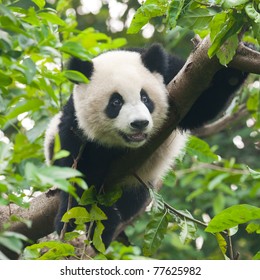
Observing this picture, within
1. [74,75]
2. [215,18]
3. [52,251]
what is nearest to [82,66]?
[74,75]

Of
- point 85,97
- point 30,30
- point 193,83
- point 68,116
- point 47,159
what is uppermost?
point 30,30

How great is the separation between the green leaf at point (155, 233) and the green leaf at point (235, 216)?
2.58ft

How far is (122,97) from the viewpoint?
444cm

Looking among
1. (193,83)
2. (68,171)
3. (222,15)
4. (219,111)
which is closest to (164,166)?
(219,111)

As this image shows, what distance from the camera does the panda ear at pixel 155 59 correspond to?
4.67 metres

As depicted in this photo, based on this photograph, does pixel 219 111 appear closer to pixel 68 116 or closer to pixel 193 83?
pixel 193 83

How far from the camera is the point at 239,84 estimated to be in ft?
14.3

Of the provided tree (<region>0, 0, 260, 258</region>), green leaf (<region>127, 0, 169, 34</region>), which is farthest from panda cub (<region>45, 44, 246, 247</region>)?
green leaf (<region>127, 0, 169, 34</region>)

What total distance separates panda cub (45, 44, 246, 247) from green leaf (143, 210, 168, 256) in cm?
59

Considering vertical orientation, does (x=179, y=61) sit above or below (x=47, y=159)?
above

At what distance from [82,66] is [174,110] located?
964 millimetres

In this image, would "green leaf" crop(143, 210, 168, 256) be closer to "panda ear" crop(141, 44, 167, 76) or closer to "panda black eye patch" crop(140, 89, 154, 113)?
"panda black eye patch" crop(140, 89, 154, 113)

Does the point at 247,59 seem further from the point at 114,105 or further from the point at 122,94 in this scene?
the point at 114,105
